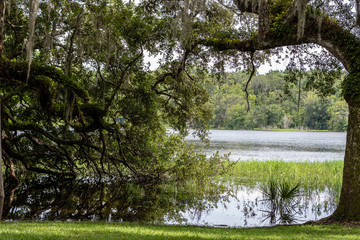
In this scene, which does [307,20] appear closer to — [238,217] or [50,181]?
[238,217]

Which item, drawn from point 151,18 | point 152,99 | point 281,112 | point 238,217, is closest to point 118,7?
point 151,18

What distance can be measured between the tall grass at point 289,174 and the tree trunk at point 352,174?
20.6 ft

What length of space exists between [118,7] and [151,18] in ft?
4.00

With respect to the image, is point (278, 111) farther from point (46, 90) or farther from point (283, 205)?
point (46, 90)

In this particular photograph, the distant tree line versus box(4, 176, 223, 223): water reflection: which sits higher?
the distant tree line

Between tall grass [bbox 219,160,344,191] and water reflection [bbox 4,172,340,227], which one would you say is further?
tall grass [bbox 219,160,344,191]

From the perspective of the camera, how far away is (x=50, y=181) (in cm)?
1555

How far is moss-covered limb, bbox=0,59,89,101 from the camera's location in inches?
316

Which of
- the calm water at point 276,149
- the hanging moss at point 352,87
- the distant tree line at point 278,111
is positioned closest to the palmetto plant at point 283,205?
the calm water at point 276,149

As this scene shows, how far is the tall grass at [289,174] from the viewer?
1514cm

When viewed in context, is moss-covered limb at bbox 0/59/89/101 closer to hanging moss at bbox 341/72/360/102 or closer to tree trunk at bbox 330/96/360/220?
hanging moss at bbox 341/72/360/102

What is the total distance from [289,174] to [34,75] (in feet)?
43.1

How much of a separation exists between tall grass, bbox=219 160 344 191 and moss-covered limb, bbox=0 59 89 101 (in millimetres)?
9122

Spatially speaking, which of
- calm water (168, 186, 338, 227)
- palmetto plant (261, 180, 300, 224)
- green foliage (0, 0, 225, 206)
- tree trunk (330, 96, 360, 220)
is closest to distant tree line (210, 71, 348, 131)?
A: green foliage (0, 0, 225, 206)
